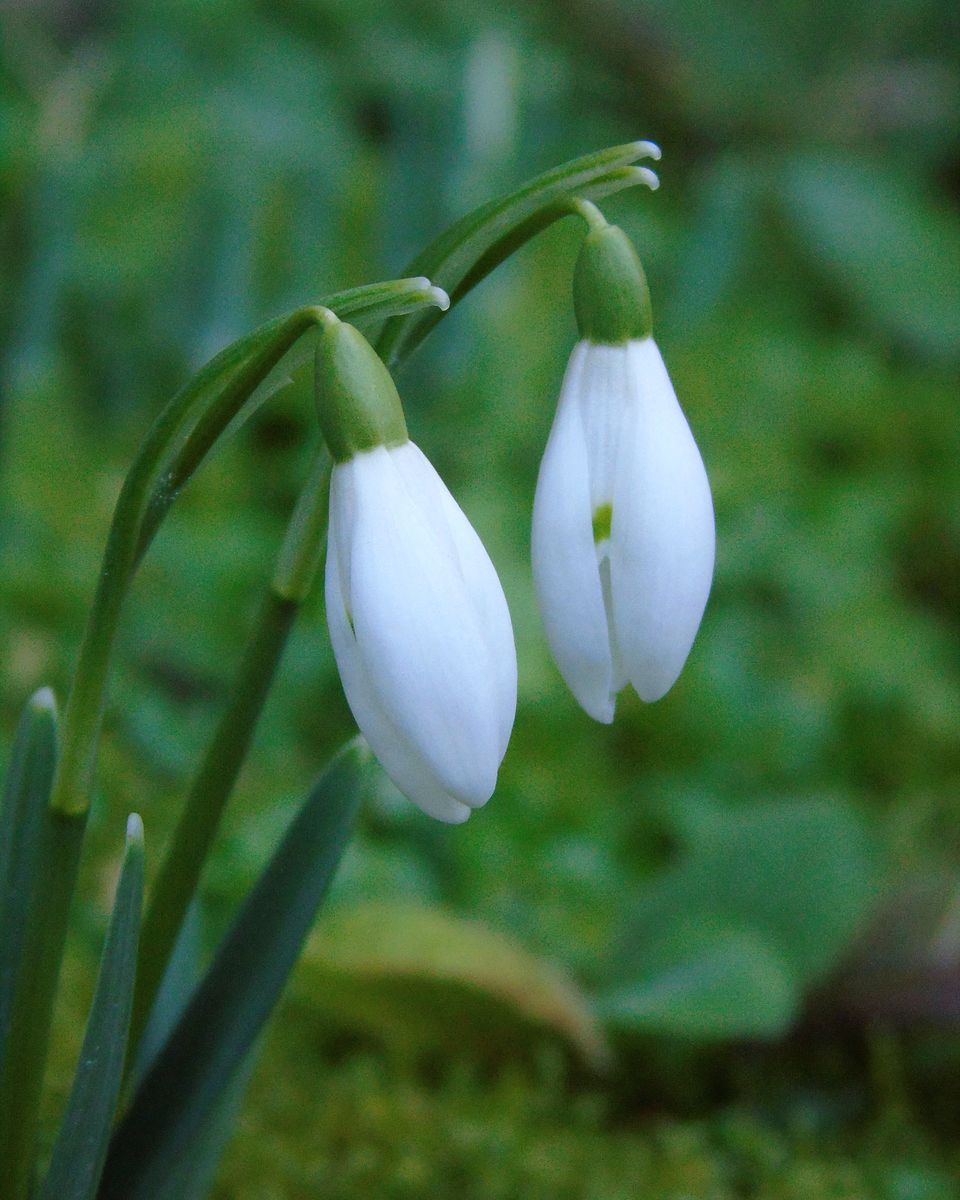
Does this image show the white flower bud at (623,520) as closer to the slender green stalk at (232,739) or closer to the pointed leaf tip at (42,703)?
the slender green stalk at (232,739)

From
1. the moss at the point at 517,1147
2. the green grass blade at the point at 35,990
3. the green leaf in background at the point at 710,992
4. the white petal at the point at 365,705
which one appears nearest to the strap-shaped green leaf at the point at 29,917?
the green grass blade at the point at 35,990

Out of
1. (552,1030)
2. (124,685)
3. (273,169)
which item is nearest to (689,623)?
(552,1030)

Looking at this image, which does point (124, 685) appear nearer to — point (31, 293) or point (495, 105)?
point (31, 293)

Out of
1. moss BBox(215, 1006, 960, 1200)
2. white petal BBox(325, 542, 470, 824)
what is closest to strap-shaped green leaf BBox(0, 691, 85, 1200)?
white petal BBox(325, 542, 470, 824)

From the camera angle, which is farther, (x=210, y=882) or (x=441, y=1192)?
(x=210, y=882)

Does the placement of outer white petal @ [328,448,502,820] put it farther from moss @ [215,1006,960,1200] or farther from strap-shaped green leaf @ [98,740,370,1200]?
moss @ [215,1006,960,1200]

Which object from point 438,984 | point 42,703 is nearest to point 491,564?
point 42,703
